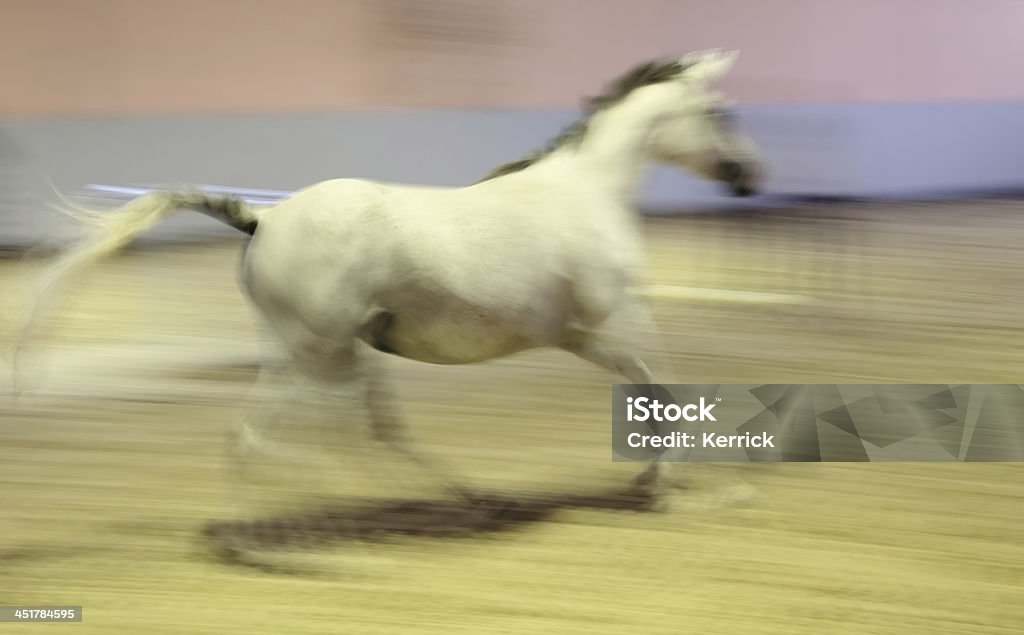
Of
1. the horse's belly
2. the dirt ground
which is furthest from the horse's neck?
the dirt ground

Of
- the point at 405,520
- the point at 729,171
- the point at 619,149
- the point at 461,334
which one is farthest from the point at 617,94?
the point at 405,520

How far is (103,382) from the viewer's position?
4.23m

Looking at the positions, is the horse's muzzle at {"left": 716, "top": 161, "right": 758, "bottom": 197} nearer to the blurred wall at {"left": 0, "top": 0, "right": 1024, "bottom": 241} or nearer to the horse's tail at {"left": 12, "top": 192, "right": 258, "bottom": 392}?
the horse's tail at {"left": 12, "top": 192, "right": 258, "bottom": 392}

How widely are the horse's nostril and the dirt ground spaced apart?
83cm

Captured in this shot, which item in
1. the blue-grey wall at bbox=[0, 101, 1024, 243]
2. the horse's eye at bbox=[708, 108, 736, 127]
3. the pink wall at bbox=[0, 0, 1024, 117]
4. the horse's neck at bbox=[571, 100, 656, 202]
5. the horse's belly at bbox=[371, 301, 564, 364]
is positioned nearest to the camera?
the horse's belly at bbox=[371, 301, 564, 364]

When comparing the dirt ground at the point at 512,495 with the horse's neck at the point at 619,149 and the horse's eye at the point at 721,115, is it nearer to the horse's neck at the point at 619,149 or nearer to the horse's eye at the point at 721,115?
the horse's neck at the point at 619,149

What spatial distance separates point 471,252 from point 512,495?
80cm

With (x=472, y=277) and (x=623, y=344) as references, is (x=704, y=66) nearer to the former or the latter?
(x=623, y=344)

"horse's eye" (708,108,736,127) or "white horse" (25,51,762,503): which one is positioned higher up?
"horse's eye" (708,108,736,127)

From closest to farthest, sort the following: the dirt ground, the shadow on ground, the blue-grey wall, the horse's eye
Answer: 1. the dirt ground
2. the shadow on ground
3. the horse's eye
4. the blue-grey wall

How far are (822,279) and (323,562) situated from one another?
4.30 m

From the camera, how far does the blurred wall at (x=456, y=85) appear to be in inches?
271

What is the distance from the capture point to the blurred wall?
688cm

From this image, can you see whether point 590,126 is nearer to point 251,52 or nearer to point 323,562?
point 323,562
